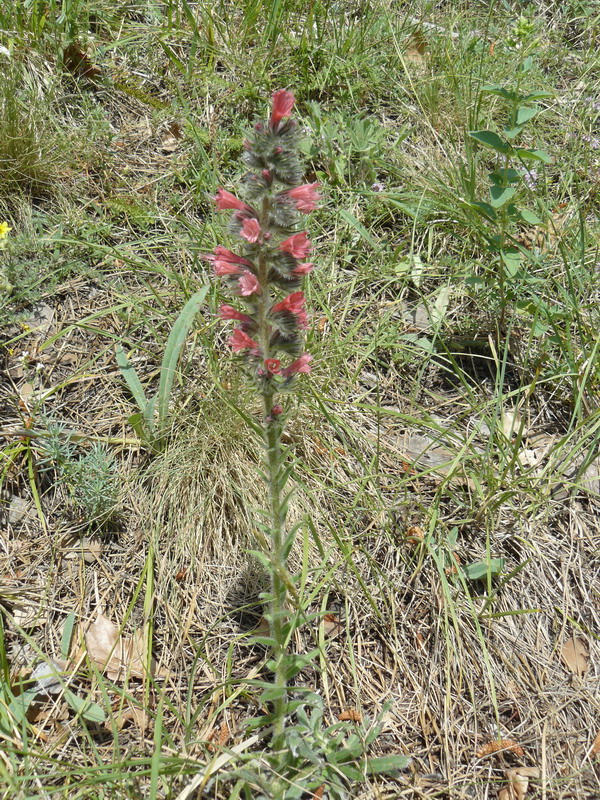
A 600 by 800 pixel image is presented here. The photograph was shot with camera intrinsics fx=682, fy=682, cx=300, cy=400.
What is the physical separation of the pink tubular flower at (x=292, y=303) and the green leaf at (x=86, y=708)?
1380 mm

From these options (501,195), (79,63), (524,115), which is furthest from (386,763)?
(79,63)

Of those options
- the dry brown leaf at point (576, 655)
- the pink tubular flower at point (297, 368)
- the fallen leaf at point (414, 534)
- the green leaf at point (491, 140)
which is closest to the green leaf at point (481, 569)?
the fallen leaf at point (414, 534)

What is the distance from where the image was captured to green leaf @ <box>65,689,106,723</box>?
2.17 metres

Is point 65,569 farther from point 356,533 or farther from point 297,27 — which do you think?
point 297,27

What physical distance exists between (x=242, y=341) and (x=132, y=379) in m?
1.06

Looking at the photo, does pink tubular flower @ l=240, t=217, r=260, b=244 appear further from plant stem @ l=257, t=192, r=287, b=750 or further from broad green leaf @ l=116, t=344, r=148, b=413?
broad green leaf @ l=116, t=344, r=148, b=413

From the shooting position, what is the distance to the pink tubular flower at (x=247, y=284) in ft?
5.94

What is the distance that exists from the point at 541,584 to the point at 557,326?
1.11m

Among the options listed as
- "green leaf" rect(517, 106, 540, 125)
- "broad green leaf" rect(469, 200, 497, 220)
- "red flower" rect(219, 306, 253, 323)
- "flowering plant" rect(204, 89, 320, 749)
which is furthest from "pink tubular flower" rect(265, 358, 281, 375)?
"green leaf" rect(517, 106, 540, 125)

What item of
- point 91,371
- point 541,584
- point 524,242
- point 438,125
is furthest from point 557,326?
point 91,371

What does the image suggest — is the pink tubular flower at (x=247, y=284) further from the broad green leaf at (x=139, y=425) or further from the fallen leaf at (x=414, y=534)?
the fallen leaf at (x=414, y=534)

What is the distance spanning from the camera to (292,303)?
1.87m

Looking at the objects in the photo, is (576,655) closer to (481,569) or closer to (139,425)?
(481,569)

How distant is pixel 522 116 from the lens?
291 cm
